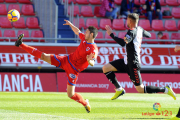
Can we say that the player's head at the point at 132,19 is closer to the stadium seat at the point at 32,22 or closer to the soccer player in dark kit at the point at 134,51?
the soccer player in dark kit at the point at 134,51

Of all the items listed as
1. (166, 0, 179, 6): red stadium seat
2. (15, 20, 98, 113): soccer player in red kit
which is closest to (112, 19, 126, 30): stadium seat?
(166, 0, 179, 6): red stadium seat

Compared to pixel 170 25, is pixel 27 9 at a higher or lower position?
higher

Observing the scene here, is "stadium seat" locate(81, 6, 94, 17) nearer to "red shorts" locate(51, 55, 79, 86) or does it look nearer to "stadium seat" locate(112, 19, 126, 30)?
"stadium seat" locate(112, 19, 126, 30)

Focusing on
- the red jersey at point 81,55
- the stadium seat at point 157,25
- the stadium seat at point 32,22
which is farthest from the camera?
the stadium seat at point 157,25

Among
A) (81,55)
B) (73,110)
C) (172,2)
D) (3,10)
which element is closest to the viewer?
(81,55)

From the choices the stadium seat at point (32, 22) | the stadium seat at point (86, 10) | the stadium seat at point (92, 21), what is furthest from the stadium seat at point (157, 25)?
the stadium seat at point (32, 22)

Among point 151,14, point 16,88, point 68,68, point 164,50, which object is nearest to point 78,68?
point 68,68

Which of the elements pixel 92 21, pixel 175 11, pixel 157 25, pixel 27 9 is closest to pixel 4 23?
pixel 27 9

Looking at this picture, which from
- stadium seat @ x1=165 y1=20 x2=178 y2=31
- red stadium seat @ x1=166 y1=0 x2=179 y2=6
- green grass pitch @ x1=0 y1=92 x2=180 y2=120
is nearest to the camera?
green grass pitch @ x1=0 y1=92 x2=180 y2=120

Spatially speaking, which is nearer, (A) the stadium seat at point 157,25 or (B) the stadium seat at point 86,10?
(A) the stadium seat at point 157,25

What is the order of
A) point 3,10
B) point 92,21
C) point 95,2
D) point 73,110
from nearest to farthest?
point 73,110
point 92,21
point 3,10
point 95,2

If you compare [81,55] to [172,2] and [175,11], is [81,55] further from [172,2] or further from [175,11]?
[172,2]

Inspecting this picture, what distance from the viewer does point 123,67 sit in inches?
298

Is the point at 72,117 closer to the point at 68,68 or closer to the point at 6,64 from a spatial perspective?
the point at 68,68
